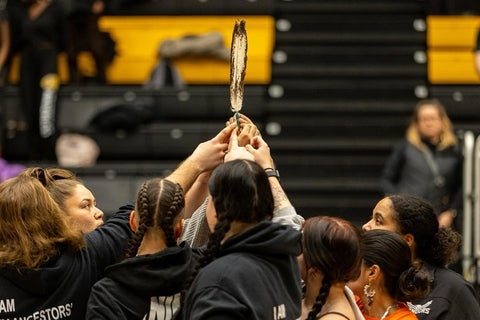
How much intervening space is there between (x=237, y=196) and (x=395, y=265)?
3.65 feet

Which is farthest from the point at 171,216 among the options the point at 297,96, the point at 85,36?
the point at 85,36

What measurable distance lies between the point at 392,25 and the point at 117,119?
300 cm

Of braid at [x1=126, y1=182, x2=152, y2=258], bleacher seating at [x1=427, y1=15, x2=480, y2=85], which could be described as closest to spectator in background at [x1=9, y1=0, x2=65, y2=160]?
bleacher seating at [x1=427, y1=15, x2=480, y2=85]

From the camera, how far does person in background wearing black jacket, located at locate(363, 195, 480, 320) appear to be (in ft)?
16.1

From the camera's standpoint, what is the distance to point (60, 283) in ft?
14.2

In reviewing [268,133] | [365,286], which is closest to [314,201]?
[268,133]

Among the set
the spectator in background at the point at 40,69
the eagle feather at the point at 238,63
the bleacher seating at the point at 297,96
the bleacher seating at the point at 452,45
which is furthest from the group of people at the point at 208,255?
the bleacher seating at the point at 452,45

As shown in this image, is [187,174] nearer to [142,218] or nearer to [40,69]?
[142,218]

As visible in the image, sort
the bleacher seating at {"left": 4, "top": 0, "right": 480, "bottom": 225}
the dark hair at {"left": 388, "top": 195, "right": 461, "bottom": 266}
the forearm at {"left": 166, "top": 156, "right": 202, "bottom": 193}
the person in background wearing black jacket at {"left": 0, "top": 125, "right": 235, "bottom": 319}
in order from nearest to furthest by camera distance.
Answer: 1. the person in background wearing black jacket at {"left": 0, "top": 125, "right": 235, "bottom": 319}
2. the forearm at {"left": 166, "top": 156, "right": 202, "bottom": 193}
3. the dark hair at {"left": 388, "top": 195, "right": 461, "bottom": 266}
4. the bleacher seating at {"left": 4, "top": 0, "right": 480, "bottom": 225}

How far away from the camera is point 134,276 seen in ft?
13.3

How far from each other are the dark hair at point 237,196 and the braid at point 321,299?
38 centimetres

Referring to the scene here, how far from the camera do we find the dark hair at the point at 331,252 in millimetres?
4039

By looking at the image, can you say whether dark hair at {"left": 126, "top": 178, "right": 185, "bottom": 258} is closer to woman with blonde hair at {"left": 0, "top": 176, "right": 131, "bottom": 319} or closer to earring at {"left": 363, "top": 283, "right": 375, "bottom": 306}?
woman with blonde hair at {"left": 0, "top": 176, "right": 131, "bottom": 319}

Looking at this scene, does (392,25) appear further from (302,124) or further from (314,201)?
(314,201)
